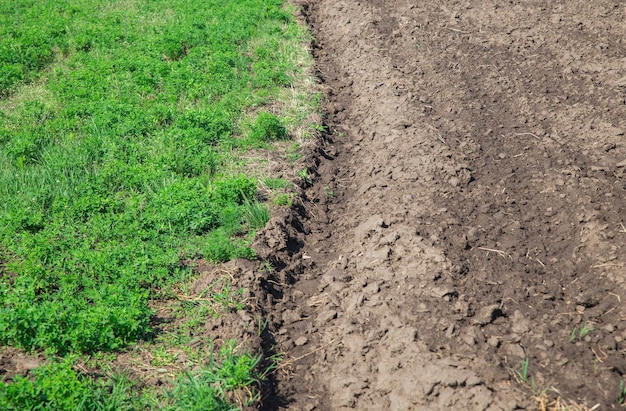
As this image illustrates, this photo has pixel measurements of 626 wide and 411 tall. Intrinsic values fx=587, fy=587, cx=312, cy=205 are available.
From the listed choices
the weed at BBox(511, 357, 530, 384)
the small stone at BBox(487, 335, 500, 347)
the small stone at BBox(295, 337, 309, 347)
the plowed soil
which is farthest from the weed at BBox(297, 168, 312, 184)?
the weed at BBox(511, 357, 530, 384)

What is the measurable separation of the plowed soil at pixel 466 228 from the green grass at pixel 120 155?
0.77 metres

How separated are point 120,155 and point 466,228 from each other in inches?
162

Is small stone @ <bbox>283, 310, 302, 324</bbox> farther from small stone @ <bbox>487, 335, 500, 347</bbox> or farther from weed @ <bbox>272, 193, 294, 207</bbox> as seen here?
small stone @ <bbox>487, 335, 500, 347</bbox>

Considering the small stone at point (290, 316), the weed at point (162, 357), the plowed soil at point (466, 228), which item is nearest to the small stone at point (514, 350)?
the plowed soil at point (466, 228)

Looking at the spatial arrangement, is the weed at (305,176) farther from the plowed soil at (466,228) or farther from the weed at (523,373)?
the weed at (523,373)

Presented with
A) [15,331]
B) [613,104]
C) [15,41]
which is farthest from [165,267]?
[15,41]

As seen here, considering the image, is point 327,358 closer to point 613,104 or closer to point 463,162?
point 463,162

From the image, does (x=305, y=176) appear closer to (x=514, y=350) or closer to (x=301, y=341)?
(x=301, y=341)

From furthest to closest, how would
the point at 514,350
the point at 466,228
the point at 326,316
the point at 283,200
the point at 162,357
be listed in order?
1. the point at 283,200
2. the point at 466,228
3. the point at 326,316
4. the point at 162,357
5. the point at 514,350

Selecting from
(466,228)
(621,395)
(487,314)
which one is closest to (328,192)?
(466,228)

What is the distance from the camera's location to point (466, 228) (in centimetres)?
583

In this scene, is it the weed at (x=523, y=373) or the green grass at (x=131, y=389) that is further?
the weed at (x=523, y=373)

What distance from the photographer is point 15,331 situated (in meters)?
4.61

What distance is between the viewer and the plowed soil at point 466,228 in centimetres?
446
